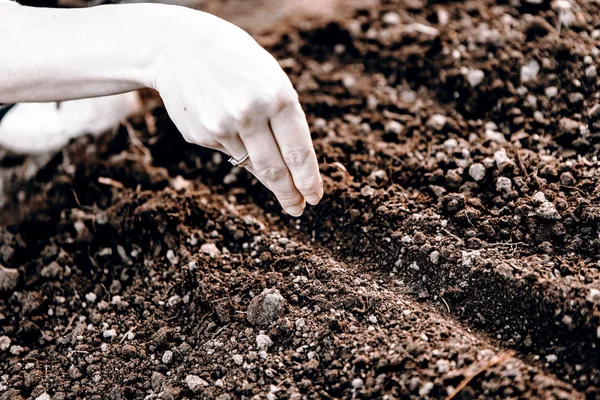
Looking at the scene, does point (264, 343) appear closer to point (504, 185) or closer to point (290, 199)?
point (290, 199)

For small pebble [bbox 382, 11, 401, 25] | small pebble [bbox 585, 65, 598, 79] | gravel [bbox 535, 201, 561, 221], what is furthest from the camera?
small pebble [bbox 382, 11, 401, 25]

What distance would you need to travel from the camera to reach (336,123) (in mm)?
1616

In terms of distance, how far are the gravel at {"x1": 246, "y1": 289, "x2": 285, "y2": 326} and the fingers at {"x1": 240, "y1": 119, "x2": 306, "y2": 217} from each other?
19 cm

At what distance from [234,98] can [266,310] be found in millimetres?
439

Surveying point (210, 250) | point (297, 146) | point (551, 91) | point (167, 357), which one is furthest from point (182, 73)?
point (551, 91)

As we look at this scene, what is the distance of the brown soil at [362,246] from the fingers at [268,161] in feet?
0.67

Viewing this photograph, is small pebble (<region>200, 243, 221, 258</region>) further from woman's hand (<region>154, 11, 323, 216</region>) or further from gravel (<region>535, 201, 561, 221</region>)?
gravel (<region>535, 201, 561, 221</region>)

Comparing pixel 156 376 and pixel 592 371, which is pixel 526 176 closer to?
pixel 592 371

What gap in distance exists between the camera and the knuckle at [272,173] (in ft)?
3.61

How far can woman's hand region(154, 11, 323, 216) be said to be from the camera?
3.29 feet

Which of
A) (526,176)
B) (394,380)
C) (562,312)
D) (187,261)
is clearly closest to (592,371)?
(562,312)

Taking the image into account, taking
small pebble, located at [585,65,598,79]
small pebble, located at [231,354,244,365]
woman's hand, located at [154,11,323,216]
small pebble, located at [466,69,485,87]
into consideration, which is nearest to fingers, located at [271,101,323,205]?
woman's hand, located at [154,11,323,216]

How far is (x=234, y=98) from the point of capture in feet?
3.27

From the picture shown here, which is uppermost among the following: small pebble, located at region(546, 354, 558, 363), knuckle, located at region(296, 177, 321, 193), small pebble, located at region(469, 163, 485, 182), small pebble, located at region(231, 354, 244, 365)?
knuckle, located at region(296, 177, 321, 193)
